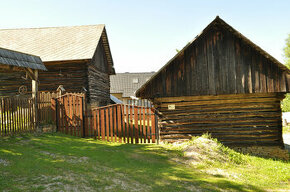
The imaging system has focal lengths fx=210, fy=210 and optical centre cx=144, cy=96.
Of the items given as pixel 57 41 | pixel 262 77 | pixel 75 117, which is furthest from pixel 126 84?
pixel 262 77

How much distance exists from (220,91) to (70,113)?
764 centimetres

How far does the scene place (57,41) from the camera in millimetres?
17672

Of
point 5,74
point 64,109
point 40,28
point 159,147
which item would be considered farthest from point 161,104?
point 40,28

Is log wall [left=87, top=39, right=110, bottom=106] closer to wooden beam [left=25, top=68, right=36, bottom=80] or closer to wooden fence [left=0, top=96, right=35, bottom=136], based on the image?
wooden beam [left=25, top=68, right=36, bottom=80]

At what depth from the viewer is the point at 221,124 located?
33.8ft

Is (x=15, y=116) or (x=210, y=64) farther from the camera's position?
(x=210, y=64)

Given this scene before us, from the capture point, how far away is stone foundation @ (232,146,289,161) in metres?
9.86

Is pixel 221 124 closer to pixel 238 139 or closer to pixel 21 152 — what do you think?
pixel 238 139

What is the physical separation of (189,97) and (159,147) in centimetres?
286

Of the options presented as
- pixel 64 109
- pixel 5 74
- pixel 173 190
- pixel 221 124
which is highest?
pixel 5 74

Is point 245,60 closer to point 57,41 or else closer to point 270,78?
point 270,78

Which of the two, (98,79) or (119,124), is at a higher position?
(98,79)

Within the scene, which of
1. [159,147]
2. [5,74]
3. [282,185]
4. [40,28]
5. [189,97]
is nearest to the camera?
[282,185]

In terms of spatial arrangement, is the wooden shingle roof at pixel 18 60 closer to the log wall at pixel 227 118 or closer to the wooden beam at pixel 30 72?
the wooden beam at pixel 30 72
